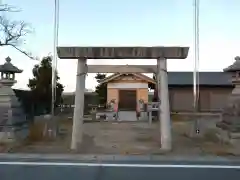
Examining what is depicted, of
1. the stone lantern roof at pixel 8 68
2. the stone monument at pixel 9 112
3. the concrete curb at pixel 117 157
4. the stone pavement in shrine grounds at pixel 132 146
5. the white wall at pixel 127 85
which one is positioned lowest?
the concrete curb at pixel 117 157

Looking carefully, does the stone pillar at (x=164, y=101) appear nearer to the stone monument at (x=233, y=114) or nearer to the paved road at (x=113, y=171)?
the stone monument at (x=233, y=114)

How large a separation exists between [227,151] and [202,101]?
1836 centimetres

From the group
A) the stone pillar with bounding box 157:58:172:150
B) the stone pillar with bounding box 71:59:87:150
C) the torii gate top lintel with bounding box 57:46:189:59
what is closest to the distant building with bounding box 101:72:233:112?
the stone pillar with bounding box 71:59:87:150

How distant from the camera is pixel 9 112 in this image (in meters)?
12.5

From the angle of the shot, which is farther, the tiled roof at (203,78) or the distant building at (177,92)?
the tiled roof at (203,78)

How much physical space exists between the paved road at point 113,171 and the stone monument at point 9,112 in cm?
307

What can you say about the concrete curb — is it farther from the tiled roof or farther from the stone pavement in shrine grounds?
the tiled roof

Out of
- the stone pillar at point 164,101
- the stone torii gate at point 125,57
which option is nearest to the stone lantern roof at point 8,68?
the stone torii gate at point 125,57

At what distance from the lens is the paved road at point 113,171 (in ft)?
24.6

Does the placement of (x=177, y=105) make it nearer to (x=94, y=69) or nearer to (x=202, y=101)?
(x=202, y=101)

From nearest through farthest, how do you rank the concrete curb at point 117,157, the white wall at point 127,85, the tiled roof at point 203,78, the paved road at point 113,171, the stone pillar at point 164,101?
1. the paved road at point 113,171
2. the concrete curb at point 117,157
3. the stone pillar at point 164,101
4. the white wall at point 127,85
5. the tiled roof at point 203,78

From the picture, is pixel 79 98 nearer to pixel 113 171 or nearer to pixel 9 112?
pixel 9 112

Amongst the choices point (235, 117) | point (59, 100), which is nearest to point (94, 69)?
point (235, 117)

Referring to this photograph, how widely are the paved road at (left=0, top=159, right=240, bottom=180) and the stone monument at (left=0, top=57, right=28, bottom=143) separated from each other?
3068mm
